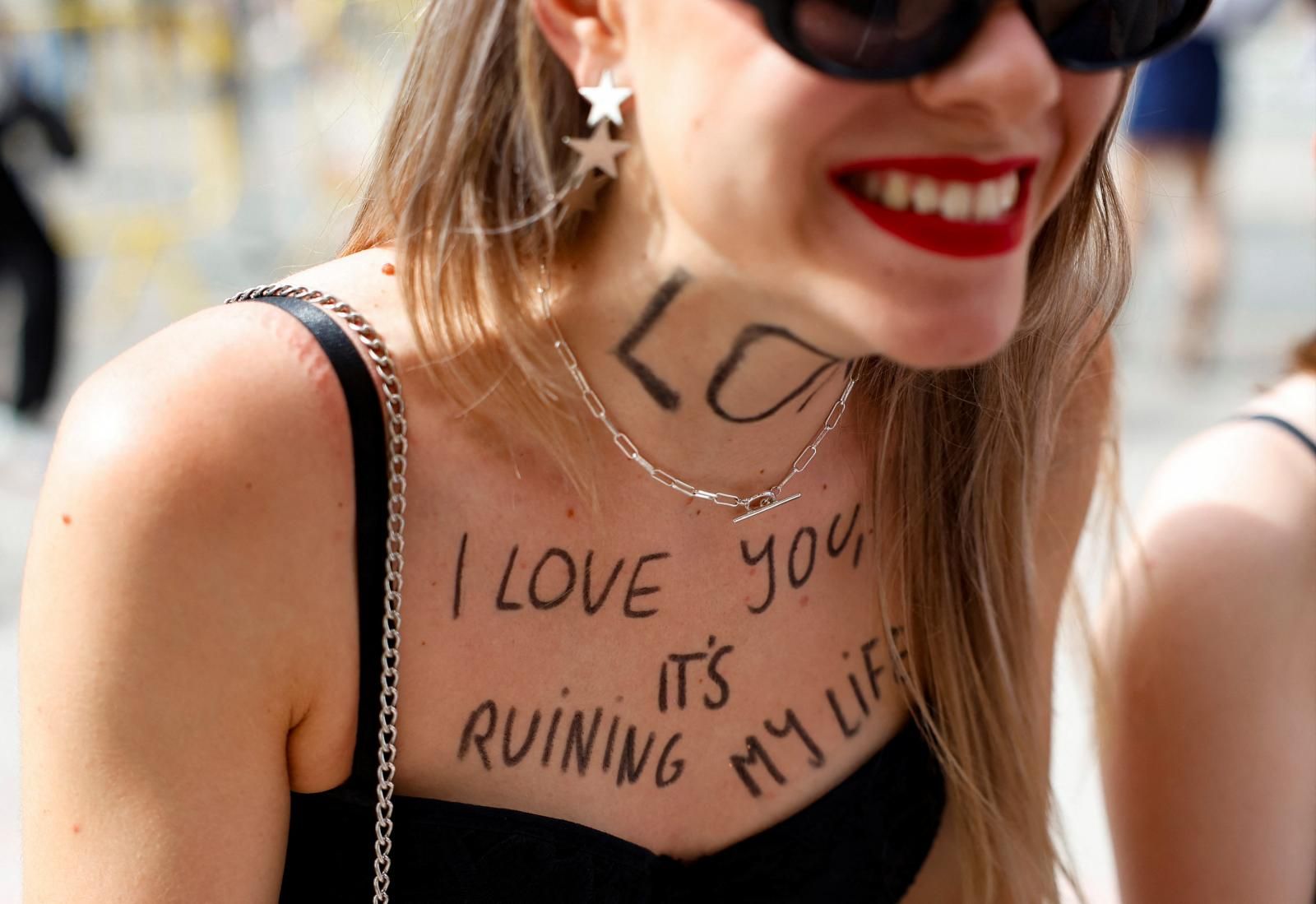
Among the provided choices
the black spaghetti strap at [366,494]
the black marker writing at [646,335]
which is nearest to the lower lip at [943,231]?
the black marker writing at [646,335]

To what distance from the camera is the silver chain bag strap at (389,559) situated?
1.27 m

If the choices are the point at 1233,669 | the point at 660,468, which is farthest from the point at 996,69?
the point at 1233,669

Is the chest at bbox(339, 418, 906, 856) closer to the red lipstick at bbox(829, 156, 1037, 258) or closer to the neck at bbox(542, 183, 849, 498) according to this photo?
the neck at bbox(542, 183, 849, 498)

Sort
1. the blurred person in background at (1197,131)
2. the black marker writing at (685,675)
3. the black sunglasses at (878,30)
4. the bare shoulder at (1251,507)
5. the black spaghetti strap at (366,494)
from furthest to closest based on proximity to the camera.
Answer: the blurred person in background at (1197,131), the bare shoulder at (1251,507), the black marker writing at (685,675), the black spaghetti strap at (366,494), the black sunglasses at (878,30)

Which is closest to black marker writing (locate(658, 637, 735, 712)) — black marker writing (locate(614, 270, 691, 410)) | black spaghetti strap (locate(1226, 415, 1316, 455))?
black marker writing (locate(614, 270, 691, 410))

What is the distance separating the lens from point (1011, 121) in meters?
1.07

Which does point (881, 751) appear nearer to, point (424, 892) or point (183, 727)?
point (424, 892)

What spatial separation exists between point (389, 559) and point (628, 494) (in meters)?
0.25

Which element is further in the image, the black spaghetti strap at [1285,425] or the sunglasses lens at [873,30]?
the black spaghetti strap at [1285,425]

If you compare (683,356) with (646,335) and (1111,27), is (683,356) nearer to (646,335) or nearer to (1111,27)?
(646,335)

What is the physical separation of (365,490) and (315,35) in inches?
316

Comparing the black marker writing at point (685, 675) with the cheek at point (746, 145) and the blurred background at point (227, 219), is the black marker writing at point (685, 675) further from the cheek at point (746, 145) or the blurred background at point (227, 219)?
the blurred background at point (227, 219)

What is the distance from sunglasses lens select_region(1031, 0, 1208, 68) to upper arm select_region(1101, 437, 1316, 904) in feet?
2.15

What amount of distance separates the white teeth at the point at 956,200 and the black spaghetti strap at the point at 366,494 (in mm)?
518
